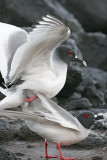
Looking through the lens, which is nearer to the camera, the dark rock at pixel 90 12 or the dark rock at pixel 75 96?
the dark rock at pixel 75 96

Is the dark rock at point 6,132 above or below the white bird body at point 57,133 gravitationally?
below

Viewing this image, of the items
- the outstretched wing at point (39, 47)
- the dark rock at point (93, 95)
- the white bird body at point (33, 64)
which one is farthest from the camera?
the dark rock at point (93, 95)

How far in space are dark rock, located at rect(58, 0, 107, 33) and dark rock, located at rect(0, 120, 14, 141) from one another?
36.0ft

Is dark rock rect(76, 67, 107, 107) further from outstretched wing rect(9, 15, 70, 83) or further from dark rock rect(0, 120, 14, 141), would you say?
outstretched wing rect(9, 15, 70, 83)

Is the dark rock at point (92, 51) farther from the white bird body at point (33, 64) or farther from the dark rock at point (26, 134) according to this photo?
the dark rock at point (26, 134)

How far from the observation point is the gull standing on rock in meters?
5.41

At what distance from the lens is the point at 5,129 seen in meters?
6.51

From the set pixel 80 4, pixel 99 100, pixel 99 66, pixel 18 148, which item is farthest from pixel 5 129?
pixel 80 4

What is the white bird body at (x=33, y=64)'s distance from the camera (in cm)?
544

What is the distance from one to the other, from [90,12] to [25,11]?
3.93 meters

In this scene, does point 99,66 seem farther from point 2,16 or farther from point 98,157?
point 98,157

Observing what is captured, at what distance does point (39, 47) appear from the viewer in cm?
562

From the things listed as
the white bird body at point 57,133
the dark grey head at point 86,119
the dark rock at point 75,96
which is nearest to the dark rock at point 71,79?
the dark rock at point 75,96

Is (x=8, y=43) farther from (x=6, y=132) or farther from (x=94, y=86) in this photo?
(x=94, y=86)
